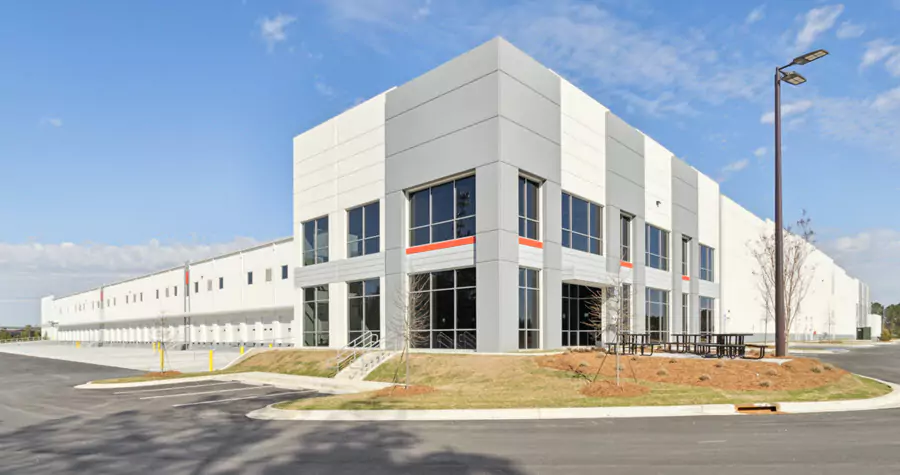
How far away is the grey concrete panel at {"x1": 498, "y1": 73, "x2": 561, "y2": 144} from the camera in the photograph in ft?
86.7

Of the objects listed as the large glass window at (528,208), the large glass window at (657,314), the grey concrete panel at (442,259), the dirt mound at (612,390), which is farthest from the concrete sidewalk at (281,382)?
the large glass window at (657,314)

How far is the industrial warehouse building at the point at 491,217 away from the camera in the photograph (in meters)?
26.6

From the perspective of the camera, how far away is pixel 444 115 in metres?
28.4

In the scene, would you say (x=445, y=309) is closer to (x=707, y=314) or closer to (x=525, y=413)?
(x=525, y=413)

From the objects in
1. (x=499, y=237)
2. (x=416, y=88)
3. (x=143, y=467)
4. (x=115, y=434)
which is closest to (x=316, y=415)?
(x=115, y=434)

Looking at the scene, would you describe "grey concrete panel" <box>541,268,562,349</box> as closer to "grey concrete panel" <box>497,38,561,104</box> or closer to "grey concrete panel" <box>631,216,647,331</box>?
"grey concrete panel" <box>497,38,561,104</box>

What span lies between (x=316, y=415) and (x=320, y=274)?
21555 mm

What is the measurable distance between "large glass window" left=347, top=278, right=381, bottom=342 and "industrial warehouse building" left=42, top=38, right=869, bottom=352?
0.36 feet

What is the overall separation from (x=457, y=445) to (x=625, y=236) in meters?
27.7

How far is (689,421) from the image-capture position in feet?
45.9

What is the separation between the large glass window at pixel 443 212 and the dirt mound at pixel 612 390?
1083cm

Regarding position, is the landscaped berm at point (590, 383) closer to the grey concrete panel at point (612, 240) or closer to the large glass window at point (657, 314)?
the grey concrete panel at point (612, 240)

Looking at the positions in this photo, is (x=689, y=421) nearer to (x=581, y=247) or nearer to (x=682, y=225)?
(x=581, y=247)

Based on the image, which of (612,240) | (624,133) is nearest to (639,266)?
(612,240)
